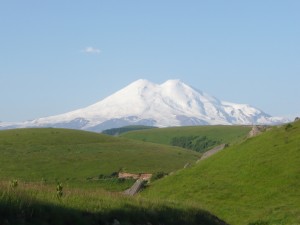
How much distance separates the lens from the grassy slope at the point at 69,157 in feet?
247

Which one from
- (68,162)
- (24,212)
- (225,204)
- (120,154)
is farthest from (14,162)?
(24,212)

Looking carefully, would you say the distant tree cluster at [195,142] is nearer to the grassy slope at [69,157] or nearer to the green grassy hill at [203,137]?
the green grassy hill at [203,137]

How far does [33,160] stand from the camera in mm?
83562

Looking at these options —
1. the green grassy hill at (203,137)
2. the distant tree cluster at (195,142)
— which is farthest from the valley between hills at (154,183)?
the green grassy hill at (203,137)

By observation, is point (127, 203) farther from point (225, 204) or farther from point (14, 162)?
point (14, 162)

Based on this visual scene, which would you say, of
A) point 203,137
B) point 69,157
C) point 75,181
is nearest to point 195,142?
point 203,137

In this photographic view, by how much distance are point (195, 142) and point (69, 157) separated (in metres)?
90.1

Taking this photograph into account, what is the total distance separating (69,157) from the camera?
87375 mm

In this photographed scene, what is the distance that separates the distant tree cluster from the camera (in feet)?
522

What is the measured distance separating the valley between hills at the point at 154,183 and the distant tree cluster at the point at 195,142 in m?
52.9

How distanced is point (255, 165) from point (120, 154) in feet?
178

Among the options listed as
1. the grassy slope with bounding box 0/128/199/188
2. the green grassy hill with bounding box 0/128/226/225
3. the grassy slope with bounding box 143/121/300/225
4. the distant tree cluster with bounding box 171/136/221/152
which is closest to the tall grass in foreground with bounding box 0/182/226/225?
the green grassy hill with bounding box 0/128/226/225

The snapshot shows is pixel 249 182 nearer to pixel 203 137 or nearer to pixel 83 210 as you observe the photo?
pixel 83 210

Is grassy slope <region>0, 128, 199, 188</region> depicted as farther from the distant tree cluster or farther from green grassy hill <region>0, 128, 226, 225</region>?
the distant tree cluster
